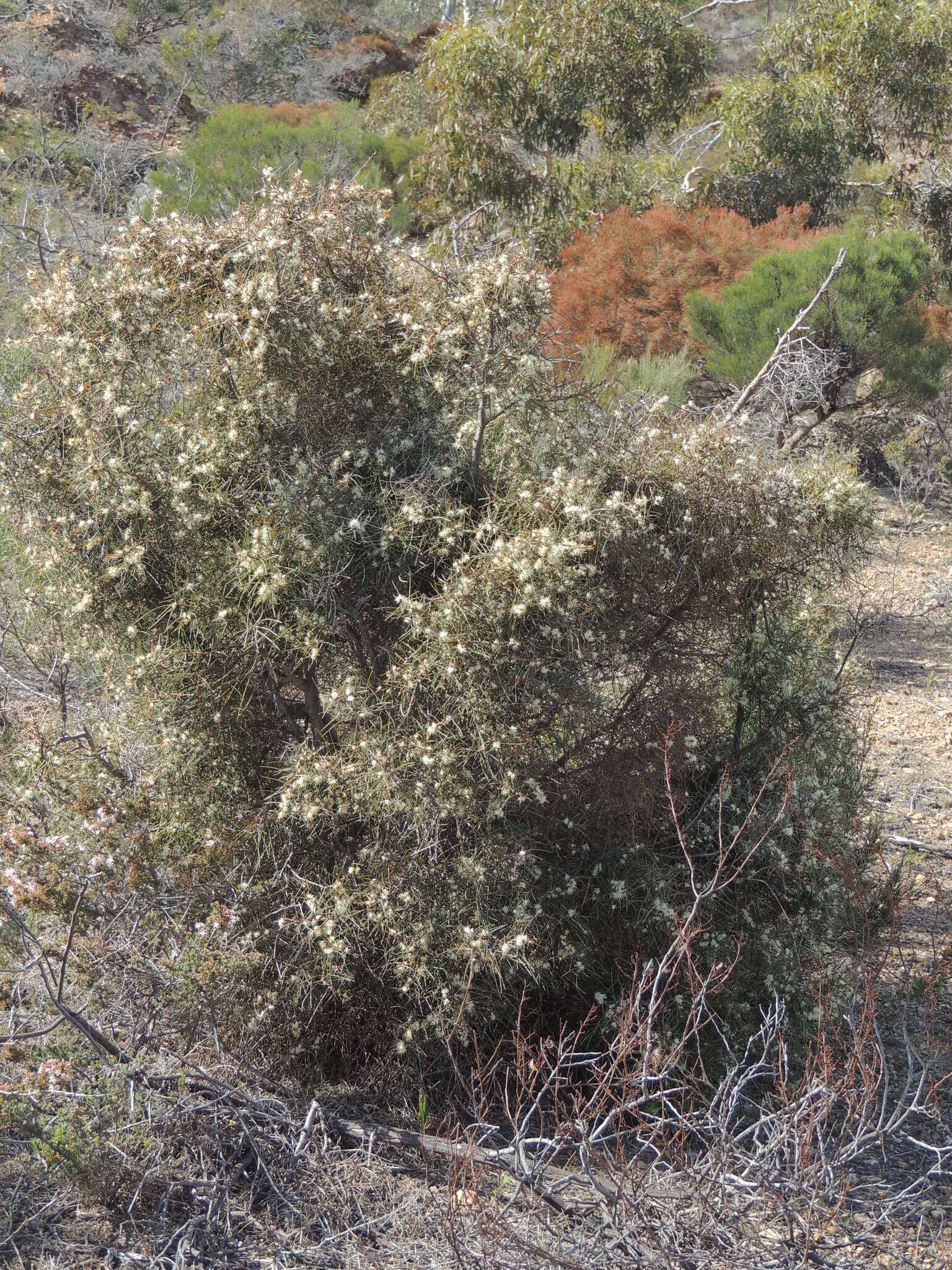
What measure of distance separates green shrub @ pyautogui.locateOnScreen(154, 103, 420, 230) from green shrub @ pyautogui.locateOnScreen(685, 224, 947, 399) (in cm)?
342

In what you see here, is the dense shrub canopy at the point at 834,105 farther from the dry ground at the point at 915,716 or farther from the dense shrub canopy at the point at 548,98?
the dry ground at the point at 915,716

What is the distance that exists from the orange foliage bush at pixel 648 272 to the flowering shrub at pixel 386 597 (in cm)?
727

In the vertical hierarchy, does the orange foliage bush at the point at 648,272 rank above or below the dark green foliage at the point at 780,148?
below

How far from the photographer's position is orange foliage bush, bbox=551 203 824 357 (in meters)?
10.9

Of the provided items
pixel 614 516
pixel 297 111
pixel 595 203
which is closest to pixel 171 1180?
pixel 614 516

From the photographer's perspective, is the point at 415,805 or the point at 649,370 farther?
the point at 649,370

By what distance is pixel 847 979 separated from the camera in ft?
13.8

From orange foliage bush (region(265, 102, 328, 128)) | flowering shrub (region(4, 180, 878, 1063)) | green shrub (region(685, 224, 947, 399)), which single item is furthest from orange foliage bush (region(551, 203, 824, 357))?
flowering shrub (region(4, 180, 878, 1063))

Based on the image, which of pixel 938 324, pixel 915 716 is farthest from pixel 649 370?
pixel 938 324

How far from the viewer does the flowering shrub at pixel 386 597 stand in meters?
3.42

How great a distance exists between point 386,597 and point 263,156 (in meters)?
10.2

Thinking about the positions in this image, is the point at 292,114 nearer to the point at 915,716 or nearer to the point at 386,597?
the point at 915,716

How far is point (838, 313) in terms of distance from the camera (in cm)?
1045

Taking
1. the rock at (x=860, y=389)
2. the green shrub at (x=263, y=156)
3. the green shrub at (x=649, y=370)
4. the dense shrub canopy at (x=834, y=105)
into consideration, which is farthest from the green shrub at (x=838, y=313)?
the green shrub at (x=263, y=156)
